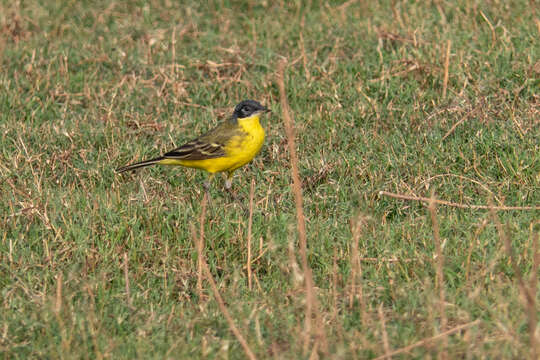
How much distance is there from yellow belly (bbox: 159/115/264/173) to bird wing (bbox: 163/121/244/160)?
0.04 m

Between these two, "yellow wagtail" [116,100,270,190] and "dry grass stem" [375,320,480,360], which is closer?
"dry grass stem" [375,320,480,360]

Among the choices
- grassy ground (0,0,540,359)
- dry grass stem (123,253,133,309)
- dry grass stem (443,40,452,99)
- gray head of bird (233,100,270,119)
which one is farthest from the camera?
dry grass stem (443,40,452,99)

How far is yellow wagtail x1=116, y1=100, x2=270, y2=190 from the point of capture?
7836 millimetres

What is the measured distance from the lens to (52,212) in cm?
694

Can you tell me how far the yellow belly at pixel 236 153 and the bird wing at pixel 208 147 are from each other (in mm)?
37

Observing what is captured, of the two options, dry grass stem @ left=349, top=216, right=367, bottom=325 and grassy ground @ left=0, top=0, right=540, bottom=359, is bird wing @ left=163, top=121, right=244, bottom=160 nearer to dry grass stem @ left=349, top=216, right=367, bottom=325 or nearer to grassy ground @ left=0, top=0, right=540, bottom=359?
grassy ground @ left=0, top=0, right=540, bottom=359

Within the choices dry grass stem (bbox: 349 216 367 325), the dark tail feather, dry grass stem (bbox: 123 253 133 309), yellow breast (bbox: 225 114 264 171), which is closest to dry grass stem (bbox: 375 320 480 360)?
dry grass stem (bbox: 349 216 367 325)

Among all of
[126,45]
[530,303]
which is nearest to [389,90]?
[126,45]

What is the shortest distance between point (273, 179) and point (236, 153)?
1.45ft

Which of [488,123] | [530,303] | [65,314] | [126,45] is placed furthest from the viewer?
[126,45]

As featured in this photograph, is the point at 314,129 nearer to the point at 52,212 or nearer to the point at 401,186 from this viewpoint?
the point at 401,186

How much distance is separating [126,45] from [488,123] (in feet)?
16.1

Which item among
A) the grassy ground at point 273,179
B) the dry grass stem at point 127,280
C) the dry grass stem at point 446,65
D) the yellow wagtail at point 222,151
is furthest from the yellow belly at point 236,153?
the dry grass stem at point 446,65

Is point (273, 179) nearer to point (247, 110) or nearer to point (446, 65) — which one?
point (247, 110)
